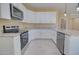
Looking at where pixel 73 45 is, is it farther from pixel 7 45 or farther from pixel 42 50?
pixel 42 50

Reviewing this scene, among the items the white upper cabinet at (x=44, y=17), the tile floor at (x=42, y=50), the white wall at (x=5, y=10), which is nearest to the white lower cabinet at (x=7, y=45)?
the white wall at (x=5, y=10)

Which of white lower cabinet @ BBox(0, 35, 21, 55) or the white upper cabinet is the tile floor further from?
the white upper cabinet

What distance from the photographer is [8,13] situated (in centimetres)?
283

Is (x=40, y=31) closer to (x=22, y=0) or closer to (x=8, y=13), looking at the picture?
(x=8, y=13)

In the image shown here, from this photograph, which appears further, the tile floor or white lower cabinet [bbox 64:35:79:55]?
the tile floor

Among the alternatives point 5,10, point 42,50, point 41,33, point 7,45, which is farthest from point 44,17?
point 7,45

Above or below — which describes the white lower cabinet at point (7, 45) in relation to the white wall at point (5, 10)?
below

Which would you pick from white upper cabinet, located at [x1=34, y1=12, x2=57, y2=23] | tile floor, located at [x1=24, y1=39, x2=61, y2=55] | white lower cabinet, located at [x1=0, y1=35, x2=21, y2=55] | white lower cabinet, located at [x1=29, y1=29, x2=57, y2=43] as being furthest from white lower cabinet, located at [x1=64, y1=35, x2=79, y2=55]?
white upper cabinet, located at [x1=34, y1=12, x2=57, y2=23]

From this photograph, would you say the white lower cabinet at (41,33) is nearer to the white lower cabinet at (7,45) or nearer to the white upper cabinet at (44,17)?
the white upper cabinet at (44,17)

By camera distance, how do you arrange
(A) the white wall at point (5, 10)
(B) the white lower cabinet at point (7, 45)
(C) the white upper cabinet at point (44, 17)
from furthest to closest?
(C) the white upper cabinet at point (44, 17) → (A) the white wall at point (5, 10) → (B) the white lower cabinet at point (7, 45)

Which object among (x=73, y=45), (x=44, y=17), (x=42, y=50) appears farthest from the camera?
(x=44, y=17)

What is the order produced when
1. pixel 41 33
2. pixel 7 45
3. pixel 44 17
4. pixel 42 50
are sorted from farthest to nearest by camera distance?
pixel 44 17 < pixel 41 33 < pixel 42 50 < pixel 7 45

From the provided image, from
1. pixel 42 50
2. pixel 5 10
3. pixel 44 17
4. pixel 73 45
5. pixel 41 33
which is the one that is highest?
pixel 44 17

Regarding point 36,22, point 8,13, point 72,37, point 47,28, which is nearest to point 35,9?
point 36,22
